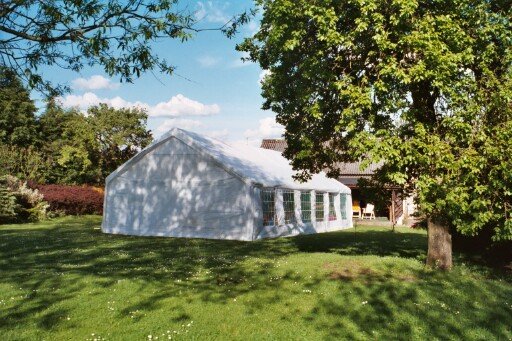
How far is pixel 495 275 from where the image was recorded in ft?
39.1

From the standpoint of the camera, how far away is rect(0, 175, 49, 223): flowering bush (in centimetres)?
2684

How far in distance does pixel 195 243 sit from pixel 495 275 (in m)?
10.9

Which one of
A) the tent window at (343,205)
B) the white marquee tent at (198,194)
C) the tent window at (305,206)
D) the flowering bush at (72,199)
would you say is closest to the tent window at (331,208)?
the tent window at (343,205)

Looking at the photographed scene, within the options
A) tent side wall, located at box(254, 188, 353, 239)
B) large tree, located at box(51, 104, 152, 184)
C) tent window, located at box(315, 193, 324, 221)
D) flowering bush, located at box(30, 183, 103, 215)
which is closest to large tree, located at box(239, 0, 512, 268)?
tent side wall, located at box(254, 188, 353, 239)

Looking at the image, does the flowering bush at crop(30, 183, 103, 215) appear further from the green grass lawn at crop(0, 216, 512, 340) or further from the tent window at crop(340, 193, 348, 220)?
the tent window at crop(340, 193, 348, 220)

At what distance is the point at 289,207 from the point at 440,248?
11502mm

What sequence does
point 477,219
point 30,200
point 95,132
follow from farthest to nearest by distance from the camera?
1. point 95,132
2. point 30,200
3. point 477,219

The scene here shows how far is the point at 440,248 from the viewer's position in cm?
1207

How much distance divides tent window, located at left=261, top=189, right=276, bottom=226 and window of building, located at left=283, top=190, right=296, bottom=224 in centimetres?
130

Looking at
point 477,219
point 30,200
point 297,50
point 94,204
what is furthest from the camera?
point 94,204

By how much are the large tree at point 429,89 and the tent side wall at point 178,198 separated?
27.6 ft

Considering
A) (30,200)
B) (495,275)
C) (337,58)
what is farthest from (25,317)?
(30,200)

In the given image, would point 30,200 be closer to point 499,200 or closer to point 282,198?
point 282,198

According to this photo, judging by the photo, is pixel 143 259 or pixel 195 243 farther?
pixel 195 243
